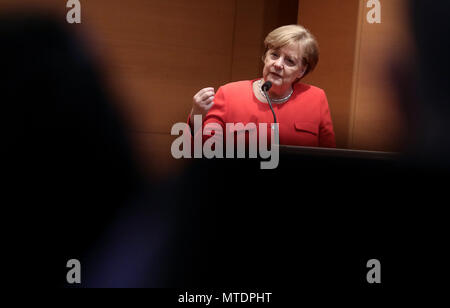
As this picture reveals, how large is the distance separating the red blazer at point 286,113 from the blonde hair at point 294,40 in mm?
82

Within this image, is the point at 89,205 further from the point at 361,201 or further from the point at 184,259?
the point at 361,201

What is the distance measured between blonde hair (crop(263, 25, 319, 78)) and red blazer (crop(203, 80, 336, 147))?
0.08 meters

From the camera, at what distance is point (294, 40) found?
1.19 m

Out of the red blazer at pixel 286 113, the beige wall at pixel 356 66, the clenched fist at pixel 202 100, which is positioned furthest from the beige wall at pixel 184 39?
the clenched fist at pixel 202 100

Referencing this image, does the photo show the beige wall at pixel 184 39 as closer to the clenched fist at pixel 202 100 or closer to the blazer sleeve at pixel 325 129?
the blazer sleeve at pixel 325 129

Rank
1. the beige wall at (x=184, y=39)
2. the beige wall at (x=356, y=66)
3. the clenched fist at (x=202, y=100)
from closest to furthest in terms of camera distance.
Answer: the clenched fist at (x=202, y=100)
the beige wall at (x=356, y=66)
the beige wall at (x=184, y=39)

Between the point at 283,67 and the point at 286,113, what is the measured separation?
0.38ft

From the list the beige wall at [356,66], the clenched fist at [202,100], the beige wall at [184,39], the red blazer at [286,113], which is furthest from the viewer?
the beige wall at [184,39]

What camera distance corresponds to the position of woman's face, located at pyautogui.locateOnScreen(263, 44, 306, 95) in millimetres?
1157

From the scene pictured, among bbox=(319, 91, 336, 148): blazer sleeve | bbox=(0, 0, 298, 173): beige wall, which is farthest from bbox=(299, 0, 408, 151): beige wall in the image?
bbox=(319, 91, 336, 148): blazer sleeve

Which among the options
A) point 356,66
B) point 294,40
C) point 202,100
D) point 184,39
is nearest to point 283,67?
point 294,40

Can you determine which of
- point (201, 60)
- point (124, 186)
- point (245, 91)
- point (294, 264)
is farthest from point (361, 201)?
point (201, 60)

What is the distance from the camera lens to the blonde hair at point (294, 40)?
1.18 metres

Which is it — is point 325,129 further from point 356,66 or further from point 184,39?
point 184,39
